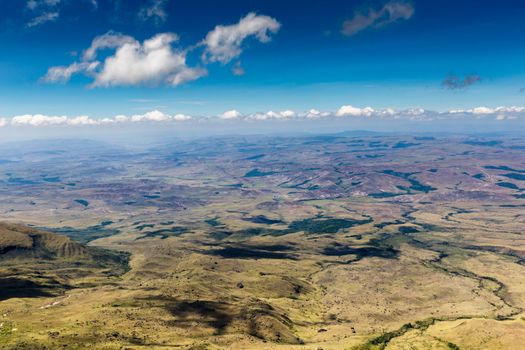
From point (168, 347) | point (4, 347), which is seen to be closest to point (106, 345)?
point (168, 347)

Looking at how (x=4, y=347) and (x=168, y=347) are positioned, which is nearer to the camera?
(x=4, y=347)

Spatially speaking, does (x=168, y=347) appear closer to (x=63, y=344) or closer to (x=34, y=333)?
(x=63, y=344)

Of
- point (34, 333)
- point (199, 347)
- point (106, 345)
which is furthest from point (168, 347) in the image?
point (34, 333)

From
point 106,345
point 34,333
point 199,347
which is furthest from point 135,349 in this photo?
point 34,333

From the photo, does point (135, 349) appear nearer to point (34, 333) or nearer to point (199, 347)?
point (199, 347)

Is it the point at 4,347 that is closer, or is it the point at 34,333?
the point at 4,347

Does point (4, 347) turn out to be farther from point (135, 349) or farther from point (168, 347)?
point (168, 347)

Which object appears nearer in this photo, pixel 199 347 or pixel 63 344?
pixel 63 344
